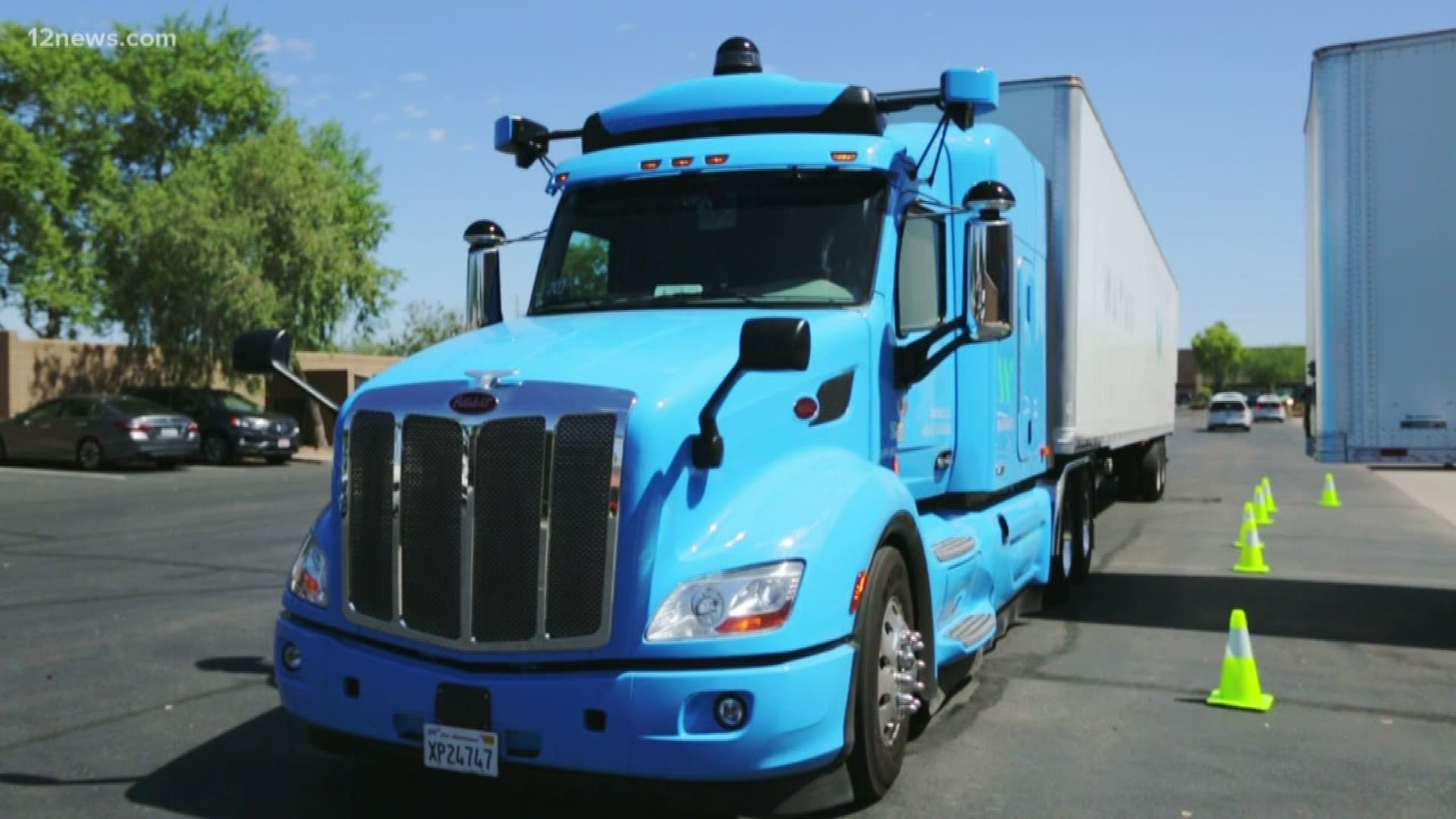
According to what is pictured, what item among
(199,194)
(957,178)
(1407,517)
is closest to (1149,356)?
(1407,517)

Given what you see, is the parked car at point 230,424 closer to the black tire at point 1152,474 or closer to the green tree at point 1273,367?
the black tire at point 1152,474

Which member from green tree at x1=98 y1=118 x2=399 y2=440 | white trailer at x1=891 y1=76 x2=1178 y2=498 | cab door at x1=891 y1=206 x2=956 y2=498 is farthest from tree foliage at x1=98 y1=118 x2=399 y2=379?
cab door at x1=891 y1=206 x2=956 y2=498

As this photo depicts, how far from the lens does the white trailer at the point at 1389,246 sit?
331 inches

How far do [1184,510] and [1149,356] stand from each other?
390 centimetres

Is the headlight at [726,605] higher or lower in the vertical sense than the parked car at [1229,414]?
higher

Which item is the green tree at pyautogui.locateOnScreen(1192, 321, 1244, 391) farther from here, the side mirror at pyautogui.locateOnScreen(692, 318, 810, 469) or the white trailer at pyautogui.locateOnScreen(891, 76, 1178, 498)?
the side mirror at pyautogui.locateOnScreen(692, 318, 810, 469)

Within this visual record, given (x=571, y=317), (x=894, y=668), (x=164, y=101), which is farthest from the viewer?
(x=164, y=101)

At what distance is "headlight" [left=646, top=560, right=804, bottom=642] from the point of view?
4227 mm

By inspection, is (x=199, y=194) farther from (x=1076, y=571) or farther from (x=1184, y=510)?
(x=1076, y=571)

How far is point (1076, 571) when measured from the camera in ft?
35.4

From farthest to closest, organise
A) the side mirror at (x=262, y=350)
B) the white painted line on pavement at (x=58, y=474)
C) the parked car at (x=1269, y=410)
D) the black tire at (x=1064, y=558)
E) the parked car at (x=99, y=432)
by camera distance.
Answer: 1. the parked car at (x=1269, y=410)
2. the parked car at (x=99, y=432)
3. the white painted line on pavement at (x=58, y=474)
4. the black tire at (x=1064, y=558)
5. the side mirror at (x=262, y=350)

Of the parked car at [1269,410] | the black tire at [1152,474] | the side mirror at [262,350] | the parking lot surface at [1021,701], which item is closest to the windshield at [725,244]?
the side mirror at [262,350]

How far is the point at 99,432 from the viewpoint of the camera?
953 inches

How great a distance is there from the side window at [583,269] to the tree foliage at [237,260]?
25486 mm
